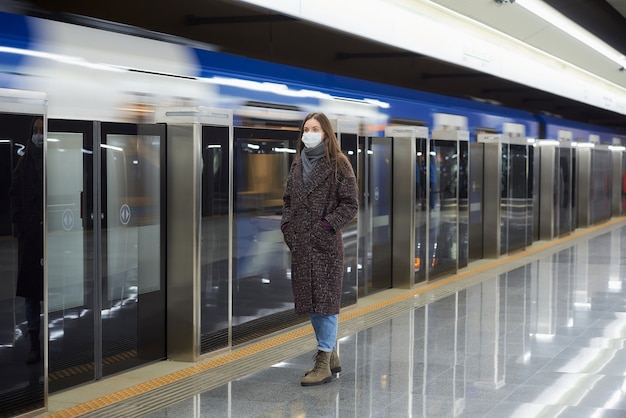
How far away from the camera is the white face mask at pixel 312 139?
17.3ft

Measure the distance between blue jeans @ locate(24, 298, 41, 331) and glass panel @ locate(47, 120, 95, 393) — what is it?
2.21ft

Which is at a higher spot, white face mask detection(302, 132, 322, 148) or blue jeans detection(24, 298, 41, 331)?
white face mask detection(302, 132, 322, 148)

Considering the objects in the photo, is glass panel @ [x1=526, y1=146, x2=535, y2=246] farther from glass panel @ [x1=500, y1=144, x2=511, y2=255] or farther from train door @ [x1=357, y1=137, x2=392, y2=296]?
train door @ [x1=357, y1=137, x2=392, y2=296]

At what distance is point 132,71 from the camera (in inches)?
264

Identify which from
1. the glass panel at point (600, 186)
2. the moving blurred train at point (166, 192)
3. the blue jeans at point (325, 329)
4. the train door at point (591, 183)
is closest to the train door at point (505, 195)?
the moving blurred train at point (166, 192)

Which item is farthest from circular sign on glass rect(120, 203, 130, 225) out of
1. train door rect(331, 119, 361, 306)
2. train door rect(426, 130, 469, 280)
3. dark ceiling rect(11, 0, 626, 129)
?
train door rect(426, 130, 469, 280)

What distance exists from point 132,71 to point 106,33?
0.35 m

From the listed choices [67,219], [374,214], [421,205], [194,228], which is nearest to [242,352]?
[194,228]

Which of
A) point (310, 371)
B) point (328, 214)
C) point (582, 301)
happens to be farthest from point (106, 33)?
point (582, 301)

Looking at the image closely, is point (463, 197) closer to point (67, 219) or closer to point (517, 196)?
point (517, 196)

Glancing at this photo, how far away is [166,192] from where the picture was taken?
6.18 metres

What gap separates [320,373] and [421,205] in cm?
510

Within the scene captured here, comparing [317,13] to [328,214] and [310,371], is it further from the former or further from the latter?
[310,371]

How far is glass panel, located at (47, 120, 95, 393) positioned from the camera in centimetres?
537
